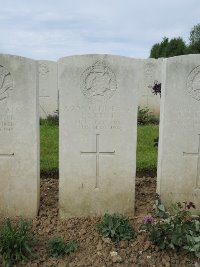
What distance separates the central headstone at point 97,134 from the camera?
4.04 metres

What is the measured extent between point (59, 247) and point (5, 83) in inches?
73.7

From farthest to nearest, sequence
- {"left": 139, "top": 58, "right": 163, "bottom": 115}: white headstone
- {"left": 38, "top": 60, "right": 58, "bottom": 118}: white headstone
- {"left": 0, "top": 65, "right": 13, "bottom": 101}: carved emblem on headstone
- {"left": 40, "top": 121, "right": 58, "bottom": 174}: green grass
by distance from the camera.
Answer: {"left": 139, "top": 58, "right": 163, "bottom": 115}: white headstone < {"left": 38, "top": 60, "right": 58, "bottom": 118}: white headstone < {"left": 40, "top": 121, "right": 58, "bottom": 174}: green grass < {"left": 0, "top": 65, "right": 13, "bottom": 101}: carved emblem on headstone

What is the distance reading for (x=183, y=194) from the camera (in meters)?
4.50

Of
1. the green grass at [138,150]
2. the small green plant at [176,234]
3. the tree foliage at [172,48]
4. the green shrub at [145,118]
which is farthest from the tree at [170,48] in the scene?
the small green plant at [176,234]

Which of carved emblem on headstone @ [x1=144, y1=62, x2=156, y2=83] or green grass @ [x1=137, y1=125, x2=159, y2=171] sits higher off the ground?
carved emblem on headstone @ [x1=144, y1=62, x2=156, y2=83]

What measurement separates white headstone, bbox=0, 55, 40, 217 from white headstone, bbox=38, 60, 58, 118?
6883 millimetres

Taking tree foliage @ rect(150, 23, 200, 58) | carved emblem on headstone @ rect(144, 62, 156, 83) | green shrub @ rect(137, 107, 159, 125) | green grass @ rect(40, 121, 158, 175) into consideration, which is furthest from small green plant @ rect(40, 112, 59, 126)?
tree foliage @ rect(150, 23, 200, 58)

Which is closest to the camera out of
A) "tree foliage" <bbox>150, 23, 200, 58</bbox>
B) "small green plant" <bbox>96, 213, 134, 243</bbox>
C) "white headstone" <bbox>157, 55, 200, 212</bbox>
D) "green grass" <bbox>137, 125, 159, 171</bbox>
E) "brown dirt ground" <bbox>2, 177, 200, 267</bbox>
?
"brown dirt ground" <bbox>2, 177, 200, 267</bbox>

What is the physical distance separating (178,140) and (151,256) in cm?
145

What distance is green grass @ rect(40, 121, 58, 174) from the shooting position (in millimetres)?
5973

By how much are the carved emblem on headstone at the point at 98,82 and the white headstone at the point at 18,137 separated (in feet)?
1.88

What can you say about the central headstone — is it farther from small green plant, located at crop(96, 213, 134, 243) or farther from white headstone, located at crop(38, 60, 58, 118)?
white headstone, located at crop(38, 60, 58, 118)

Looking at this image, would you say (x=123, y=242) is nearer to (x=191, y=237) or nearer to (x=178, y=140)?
(x=191, y=237)

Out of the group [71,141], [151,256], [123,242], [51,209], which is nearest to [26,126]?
[71,141]
